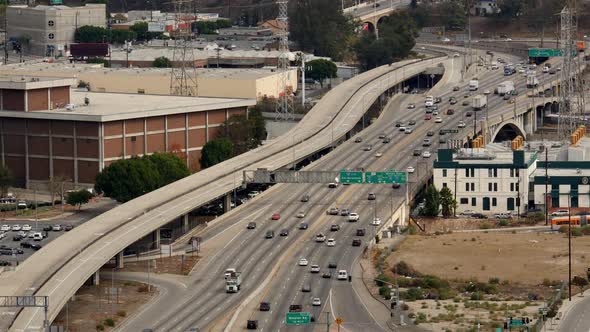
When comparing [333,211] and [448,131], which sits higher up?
[448,131]

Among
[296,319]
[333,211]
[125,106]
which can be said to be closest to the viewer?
[296,319]

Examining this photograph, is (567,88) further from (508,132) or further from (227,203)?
(227,203)

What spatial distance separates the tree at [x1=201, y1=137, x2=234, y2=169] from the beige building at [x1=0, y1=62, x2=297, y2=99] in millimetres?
27591

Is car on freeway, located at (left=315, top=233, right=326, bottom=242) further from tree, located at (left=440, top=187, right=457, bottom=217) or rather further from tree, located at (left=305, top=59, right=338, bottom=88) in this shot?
tree, located at (left=305, top=59, right=338, bottom=88)

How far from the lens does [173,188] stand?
128375 millimetres

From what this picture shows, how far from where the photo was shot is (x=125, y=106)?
5851 inches

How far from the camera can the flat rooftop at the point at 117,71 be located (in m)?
180

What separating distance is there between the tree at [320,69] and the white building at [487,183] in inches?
2556

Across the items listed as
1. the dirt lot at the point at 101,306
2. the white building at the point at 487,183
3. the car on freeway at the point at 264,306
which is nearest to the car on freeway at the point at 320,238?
the dirt lot at the point at 101,306

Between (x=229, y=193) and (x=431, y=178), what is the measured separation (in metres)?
15.6

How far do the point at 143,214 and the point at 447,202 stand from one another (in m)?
21.2

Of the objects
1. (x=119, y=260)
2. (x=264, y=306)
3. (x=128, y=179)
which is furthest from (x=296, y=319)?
(x=128, y=179)

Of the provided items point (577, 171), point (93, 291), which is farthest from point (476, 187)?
point (93, 291)

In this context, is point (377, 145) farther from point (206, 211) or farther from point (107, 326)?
point (107, 326)
